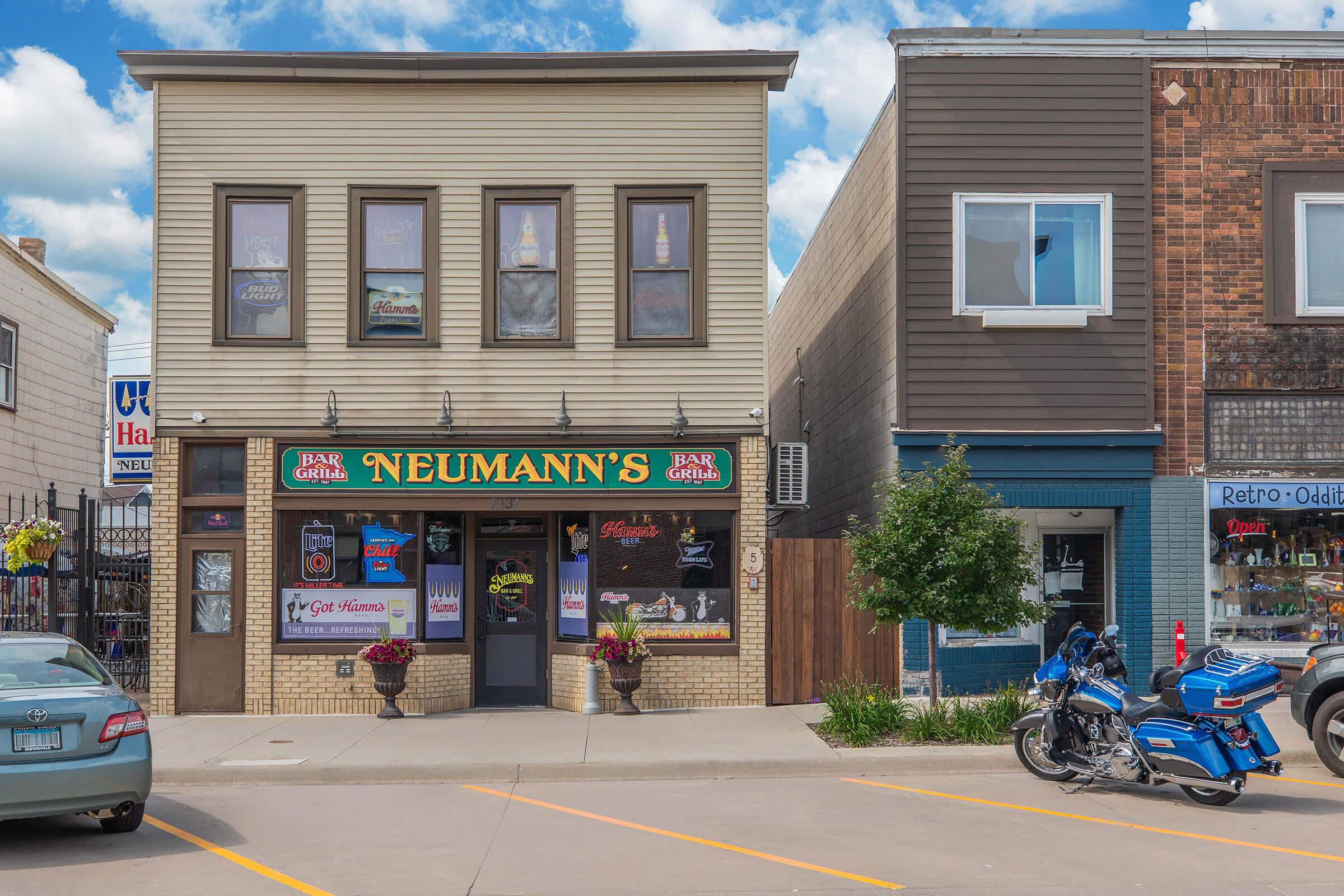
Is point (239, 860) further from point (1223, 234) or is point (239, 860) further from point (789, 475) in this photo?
point (1223, 234)

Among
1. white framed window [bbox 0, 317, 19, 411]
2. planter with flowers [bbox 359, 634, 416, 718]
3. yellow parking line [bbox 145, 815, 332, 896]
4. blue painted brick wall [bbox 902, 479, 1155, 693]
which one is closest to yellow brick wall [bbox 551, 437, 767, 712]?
blue painted brick wall [bbox 902, 479, 1155, 693]

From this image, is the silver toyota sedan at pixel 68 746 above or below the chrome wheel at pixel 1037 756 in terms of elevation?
above

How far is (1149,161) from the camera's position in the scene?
15.0 meters

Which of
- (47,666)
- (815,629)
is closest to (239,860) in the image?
(47,666)

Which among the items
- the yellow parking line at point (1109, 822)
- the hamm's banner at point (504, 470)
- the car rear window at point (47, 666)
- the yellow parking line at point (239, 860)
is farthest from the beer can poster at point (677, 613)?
the car rear window at point (47, 666)

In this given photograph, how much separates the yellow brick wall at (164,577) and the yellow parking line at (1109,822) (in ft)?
27.9

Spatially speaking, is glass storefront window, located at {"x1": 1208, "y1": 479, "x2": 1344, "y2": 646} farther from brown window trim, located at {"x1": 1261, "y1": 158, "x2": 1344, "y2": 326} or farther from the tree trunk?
the tree trunk

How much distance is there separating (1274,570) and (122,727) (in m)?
13.0

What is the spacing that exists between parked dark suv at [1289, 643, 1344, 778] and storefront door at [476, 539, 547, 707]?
8611mm

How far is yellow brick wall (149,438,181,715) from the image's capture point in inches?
585

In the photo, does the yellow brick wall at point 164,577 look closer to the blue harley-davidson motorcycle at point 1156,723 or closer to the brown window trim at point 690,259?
the brown window trim at point 690,259

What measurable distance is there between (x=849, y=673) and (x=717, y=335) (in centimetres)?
450

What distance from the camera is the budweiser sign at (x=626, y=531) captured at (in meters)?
15.1

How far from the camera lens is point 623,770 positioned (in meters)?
11.5
